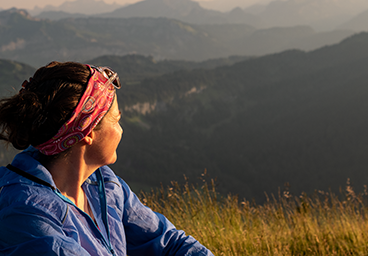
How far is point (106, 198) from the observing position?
5.18ft

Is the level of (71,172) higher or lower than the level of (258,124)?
higher

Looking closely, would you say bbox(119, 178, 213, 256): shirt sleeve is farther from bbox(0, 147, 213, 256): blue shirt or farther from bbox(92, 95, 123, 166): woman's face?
bbox(92, 95, 123, 166): woman's face

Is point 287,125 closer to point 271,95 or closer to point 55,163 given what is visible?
point 271,95

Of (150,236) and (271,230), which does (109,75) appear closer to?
(150,236)

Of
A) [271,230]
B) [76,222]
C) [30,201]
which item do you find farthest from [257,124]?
[30,201]

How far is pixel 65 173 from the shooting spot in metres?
1.39

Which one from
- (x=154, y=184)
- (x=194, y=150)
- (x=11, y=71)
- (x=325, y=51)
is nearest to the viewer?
(x=154, y=184)

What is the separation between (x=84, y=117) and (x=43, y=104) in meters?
0.18

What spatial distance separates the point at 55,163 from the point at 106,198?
37 cm

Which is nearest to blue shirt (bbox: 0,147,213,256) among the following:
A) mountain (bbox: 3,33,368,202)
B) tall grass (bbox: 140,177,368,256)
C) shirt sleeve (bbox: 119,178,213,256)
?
shirt sleeve (bbox: 119,178,213,256)

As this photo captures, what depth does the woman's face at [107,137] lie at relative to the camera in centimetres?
144

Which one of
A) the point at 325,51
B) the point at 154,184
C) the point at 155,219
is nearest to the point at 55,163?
the point at 155,219

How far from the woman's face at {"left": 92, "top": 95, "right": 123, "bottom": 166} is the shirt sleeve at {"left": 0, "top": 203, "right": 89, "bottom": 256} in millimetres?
444

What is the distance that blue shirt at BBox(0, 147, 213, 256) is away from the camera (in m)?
1.04
